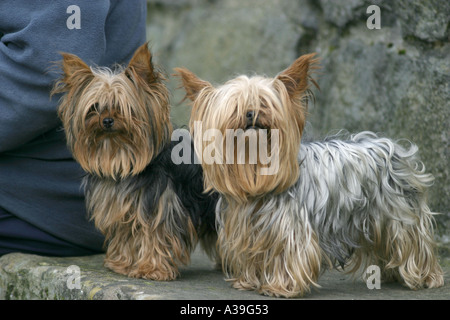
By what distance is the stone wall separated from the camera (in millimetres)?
4684

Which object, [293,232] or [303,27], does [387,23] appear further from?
[293,232]

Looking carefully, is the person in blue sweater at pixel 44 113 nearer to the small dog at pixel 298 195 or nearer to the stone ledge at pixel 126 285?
the stone ledge at pixel 126 285

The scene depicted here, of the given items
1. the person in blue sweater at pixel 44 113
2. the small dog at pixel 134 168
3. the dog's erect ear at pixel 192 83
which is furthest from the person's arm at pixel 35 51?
the dog's erect ear at pixel 192 83

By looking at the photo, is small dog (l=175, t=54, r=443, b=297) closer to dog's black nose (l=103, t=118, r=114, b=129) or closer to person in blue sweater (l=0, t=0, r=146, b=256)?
dog's black nose (l=103, t=118, r=114, b=129)

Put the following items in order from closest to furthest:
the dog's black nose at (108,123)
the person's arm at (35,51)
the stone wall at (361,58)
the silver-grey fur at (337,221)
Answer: the silver-grey fur at (337,221) < the dog's black nose at (108,123) < the person's arm at (35,51) < the stone wall at (361,58)

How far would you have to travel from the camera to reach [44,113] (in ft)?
14.1

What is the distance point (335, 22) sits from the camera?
17.8 feet

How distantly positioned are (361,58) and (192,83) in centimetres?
186

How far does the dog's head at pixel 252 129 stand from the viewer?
3.59 meters

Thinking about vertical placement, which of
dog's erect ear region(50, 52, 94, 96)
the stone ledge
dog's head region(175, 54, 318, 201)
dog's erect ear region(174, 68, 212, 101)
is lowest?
the stone ledge

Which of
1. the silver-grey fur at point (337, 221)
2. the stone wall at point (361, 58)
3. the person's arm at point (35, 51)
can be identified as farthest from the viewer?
the stone wall at point (361, 58)

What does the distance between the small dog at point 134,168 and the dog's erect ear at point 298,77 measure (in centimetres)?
80

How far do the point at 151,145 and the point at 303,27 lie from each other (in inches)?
89.9

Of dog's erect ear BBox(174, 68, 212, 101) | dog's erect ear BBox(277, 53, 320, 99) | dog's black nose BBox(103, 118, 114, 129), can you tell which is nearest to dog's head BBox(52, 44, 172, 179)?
dog's black nose BBox(103, 118, 114, 129)
